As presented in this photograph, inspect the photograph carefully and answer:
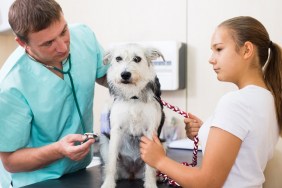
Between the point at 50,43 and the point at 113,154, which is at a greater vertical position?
the point at 50,43

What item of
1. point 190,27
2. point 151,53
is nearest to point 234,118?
point 151,53

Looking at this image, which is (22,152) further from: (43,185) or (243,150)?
(243,150)

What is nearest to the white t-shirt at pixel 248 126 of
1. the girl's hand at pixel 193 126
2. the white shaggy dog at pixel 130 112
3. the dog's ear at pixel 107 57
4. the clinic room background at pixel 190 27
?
the white shaggy dog at pixel 130 112

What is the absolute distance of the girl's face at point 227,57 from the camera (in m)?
1.01

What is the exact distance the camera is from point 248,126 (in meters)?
0.94

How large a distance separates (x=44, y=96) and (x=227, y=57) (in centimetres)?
67

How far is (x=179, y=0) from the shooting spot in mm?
1966

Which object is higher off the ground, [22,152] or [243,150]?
[243,150]

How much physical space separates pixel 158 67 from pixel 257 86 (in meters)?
0.98

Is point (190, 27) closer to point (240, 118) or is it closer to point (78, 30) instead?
point (78, 30)

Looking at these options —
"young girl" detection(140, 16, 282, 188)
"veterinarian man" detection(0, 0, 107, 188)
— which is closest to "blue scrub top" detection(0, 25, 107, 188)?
"veterinarian man" detection(0, 0, 107, 188)

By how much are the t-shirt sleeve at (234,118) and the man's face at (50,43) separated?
601 mm

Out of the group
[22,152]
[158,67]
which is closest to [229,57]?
[22,152]

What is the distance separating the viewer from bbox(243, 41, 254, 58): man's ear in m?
1.01
